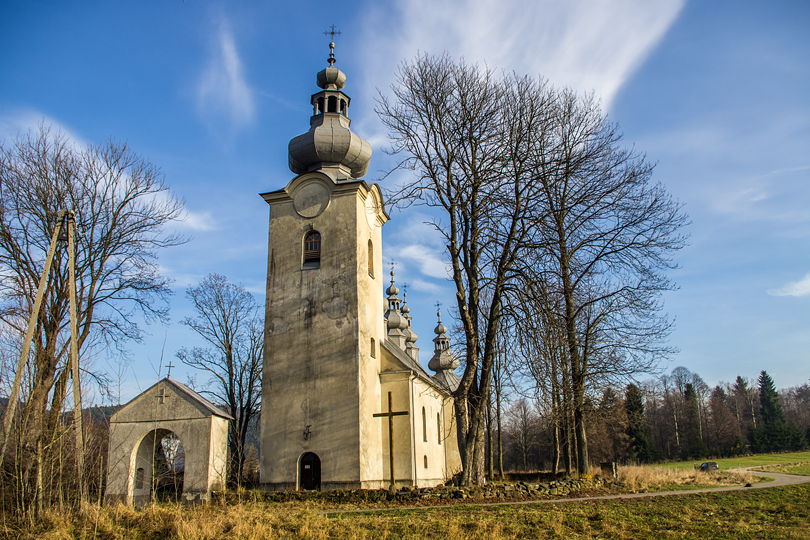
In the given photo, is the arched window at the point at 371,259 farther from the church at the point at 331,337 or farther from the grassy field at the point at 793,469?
the grassy field at the point at 793,469

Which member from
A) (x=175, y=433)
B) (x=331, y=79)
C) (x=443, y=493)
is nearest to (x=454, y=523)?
(x=443, y=493)

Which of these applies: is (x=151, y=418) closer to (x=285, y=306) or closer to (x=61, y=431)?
(x=285, y=306)

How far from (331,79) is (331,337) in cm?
1048

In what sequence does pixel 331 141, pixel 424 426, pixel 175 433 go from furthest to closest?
pixel 424 426 → pixel 331 141 → pixel 175 433

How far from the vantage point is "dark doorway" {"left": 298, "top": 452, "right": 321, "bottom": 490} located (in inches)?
751

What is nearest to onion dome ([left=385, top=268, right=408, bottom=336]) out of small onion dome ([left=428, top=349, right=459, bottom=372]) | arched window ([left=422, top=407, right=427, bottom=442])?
small onion dome ([left=428, top=349, right=459, bottom=372])

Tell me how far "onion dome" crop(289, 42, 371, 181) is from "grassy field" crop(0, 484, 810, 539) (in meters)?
14.8

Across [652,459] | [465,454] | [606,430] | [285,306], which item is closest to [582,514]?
[465,454]

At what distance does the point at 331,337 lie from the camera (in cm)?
2025

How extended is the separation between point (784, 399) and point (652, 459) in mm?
45560

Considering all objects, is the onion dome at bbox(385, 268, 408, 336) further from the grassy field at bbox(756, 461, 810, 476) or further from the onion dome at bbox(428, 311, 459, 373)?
the grassy field at bbox(756, 461, 810, 476)

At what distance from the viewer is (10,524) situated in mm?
8820

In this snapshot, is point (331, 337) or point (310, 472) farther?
point (331, 337)

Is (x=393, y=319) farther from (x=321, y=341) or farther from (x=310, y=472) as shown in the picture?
(x=310, y=472)
